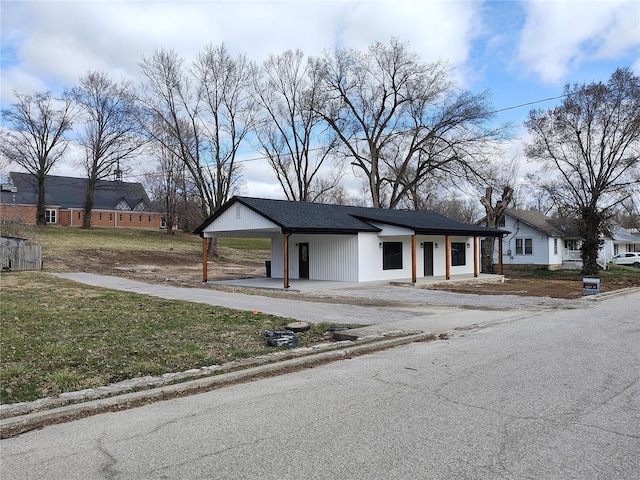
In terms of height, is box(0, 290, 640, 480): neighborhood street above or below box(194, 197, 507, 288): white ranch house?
below

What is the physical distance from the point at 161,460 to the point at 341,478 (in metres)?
1.42

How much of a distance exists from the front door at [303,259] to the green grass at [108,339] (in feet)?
38.4

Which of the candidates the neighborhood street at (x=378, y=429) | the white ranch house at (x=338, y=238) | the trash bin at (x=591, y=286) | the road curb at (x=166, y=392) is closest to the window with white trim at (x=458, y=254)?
the white ranch house at (x=338, y=238)

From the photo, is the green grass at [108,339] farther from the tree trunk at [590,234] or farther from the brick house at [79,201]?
the brick house at [79,201]

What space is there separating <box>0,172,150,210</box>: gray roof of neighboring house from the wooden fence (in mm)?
31964

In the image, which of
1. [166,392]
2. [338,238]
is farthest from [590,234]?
[166,392]

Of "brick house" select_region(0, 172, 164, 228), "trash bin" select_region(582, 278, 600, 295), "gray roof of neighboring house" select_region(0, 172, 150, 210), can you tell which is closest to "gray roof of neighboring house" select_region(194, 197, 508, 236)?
"trash bin" select_region(582, 278, 600, 295)

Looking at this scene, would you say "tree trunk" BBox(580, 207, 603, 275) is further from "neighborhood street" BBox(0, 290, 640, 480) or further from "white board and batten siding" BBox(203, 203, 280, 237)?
"neighborhood street" BBox(0, 290, 640, 480)

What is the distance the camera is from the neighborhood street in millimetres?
3623

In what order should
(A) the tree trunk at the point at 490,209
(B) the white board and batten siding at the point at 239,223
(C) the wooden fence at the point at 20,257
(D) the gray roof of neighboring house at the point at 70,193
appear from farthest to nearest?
(D) the gray roof of neighboring house at the point at 70,193, (A) the tree trunk at the point at 490,209, (C) the wooden fence at the point at 20,257, (B) the white board and batten siding at the point at 239,223

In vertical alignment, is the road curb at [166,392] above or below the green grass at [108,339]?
below

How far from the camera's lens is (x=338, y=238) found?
78.5 feet

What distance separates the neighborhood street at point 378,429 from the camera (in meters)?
3.62

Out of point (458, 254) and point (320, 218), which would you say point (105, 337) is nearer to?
point (320, 218)
